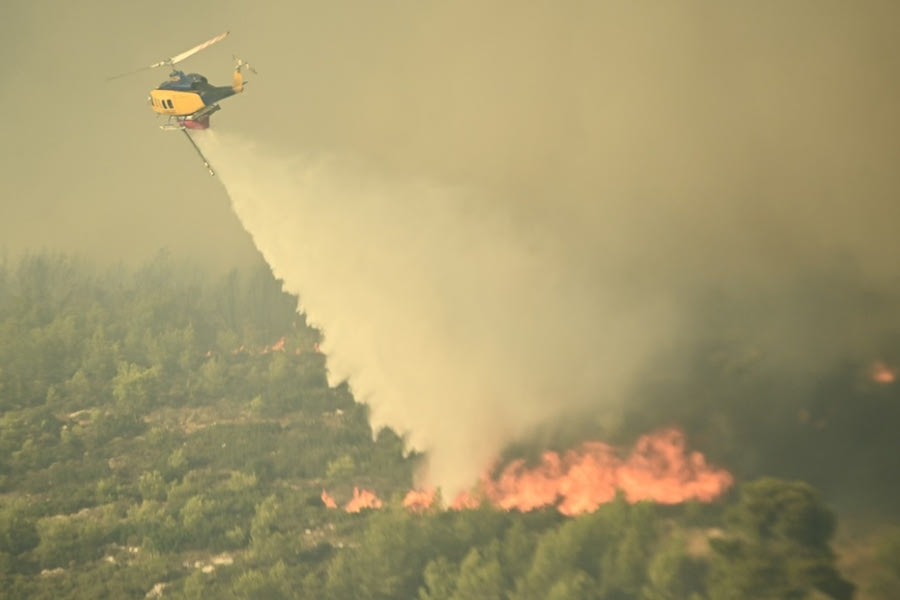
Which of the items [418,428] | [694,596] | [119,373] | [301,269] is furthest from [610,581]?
[119,373]

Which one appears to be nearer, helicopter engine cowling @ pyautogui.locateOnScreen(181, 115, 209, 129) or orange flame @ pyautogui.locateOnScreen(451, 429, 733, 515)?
orange flame @ pyautogui.locateOnScreen(451, 429, 733, 515)

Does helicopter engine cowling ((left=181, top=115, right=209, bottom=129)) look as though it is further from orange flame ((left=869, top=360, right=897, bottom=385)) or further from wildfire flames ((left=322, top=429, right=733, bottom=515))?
orange flame ((left=869, top=360, right=897, bottom=385))

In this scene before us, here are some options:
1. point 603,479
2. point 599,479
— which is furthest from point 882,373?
point 599,479

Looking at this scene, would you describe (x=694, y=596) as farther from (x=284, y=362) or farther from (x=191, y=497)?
(x=284, y=362)

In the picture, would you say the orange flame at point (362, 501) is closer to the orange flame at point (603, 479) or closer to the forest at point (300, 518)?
the forest at point (300, 518)

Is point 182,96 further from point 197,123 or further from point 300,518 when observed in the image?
point 300,518

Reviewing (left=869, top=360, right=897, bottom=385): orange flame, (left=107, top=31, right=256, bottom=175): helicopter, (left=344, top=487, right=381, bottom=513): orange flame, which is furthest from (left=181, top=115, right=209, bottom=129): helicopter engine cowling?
(left=869, top=360, right=897, bottom=385): orange flame

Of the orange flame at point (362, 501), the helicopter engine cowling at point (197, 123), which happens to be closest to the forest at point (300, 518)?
the orange flame at point (362, 501)
